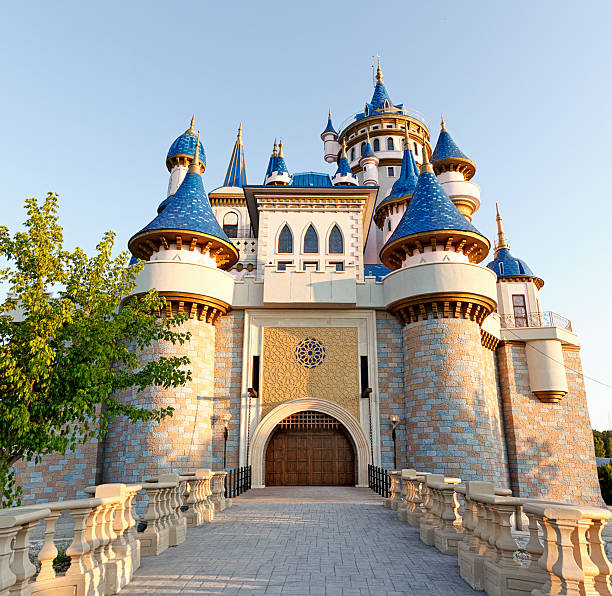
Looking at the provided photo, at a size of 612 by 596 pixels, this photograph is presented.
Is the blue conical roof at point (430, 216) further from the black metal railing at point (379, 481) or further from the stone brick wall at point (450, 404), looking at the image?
the black metal railing at point (379, 481)

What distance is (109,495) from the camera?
20.9 feet

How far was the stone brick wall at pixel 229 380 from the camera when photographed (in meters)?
19.2

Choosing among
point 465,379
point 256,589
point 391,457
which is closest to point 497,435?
point 465,379

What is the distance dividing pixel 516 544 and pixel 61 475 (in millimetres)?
18127

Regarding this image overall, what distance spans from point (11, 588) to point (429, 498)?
7.04m

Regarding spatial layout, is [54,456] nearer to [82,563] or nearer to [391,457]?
[391,457]

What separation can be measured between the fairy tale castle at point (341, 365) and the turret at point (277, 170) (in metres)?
6.69

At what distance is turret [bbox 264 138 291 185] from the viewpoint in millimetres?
30547

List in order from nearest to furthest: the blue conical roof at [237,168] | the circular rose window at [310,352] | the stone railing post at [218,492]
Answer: the stone railing post at [218,492], the circular rose window at [310,352], the blue conical roof at [237,168]

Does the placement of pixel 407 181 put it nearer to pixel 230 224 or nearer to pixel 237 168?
pixel 230 224

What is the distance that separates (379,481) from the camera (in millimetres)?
16859

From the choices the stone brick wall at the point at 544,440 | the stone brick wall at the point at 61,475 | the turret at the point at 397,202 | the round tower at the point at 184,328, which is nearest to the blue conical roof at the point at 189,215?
the round tower at the point at 184,328

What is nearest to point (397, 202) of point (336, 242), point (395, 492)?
point (336, 242)

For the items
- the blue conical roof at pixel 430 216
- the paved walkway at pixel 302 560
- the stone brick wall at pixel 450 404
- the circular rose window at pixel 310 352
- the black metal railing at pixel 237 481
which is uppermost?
the blue conical roof at pixel 430 216
